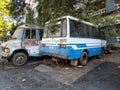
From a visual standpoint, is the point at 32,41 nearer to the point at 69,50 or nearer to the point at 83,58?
the point at 69,50

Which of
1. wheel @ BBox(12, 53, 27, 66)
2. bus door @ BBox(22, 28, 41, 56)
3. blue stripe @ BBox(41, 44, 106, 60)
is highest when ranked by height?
bus door @ BBox(22, 28, 41, 56)

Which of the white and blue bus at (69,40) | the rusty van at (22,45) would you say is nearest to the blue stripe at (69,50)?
the white and blue bus at (69,40)

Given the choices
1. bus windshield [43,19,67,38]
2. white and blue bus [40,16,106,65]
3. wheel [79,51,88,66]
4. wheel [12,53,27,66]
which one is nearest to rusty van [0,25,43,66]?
wheel [12,53,27,66]

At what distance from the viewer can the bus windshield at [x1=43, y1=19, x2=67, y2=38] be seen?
7066mm

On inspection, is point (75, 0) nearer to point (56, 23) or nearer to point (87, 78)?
point (56, 23)

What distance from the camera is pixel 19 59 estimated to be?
27.0 feet

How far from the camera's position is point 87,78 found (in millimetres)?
5953

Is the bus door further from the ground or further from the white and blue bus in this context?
the ground

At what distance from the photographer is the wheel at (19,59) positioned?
8094 mm

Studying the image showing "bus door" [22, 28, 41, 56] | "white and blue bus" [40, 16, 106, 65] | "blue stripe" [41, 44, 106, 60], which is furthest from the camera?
"bus door" [22, 28, 41, 56]

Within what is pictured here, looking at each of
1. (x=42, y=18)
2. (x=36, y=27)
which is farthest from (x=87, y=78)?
(x=42, y=18)

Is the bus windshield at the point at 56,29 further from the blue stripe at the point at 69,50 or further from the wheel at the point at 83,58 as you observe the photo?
the wheel at the point at 83,58

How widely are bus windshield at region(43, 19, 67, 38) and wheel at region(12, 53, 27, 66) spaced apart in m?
1.77

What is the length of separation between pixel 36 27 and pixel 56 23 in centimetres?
189
